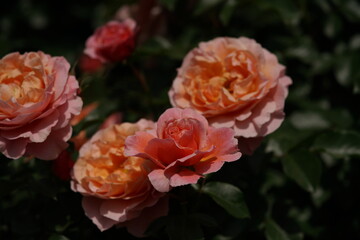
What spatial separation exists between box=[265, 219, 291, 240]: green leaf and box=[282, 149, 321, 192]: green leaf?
12 cm

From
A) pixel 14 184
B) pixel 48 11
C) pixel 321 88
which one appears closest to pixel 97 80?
pixel 14 184

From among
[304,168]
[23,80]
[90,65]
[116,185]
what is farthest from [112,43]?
[90,65]

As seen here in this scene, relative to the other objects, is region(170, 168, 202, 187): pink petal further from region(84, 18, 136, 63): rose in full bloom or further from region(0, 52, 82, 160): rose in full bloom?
region(84, 18, 136, 63): rose in full bloom

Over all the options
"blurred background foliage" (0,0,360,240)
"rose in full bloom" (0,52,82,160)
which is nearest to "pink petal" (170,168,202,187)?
"blurred background foliage" (0,0,360,240)

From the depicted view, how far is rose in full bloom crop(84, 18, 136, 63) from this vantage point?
143 cm

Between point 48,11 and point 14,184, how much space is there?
2006 mm

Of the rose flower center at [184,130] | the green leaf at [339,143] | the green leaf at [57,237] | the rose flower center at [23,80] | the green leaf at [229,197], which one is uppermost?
the rose flower center at [23,80]

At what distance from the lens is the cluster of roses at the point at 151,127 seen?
1.05 m

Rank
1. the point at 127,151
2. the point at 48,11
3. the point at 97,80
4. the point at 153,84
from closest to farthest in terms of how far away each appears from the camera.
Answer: the point at 127,151
the point at 97,80
the point at 153,84
the point at 48,11

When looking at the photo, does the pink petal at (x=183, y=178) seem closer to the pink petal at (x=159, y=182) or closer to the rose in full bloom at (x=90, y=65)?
the pink petal at (x=159, y=182)

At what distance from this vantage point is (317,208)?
1.62m

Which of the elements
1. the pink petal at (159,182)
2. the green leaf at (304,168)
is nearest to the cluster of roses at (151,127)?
the pink petal at (159,182)

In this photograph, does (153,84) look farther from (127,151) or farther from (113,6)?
(127,151)

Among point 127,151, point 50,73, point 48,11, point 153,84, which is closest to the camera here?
point 127,151
